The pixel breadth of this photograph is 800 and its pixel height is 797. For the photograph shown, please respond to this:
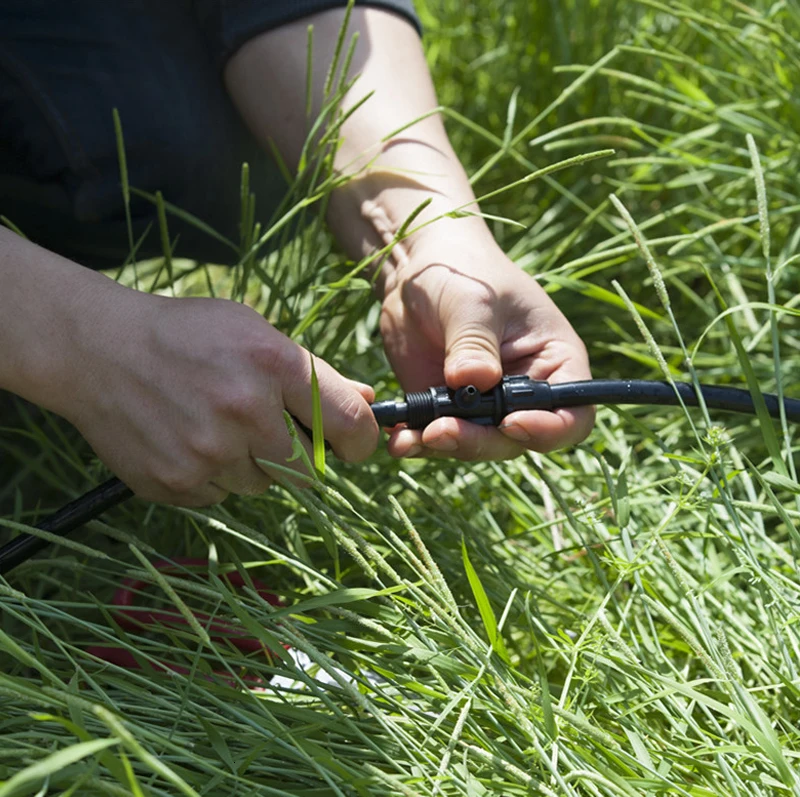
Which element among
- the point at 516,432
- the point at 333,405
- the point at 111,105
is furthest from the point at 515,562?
the point at 111,105

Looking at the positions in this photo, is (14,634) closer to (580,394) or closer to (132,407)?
(132,407)

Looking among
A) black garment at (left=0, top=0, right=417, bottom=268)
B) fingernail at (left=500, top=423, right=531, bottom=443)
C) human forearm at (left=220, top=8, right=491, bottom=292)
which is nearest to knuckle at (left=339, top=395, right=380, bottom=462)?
fingernail at (left=500, top=423, right=531, bottom=443)

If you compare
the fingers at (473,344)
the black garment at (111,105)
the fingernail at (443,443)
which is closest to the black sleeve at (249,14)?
the black garment at (111,105)

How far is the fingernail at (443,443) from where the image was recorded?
2.48ft

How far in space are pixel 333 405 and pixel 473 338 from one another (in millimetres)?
139

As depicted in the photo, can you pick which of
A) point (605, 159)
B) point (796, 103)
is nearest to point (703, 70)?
point (796, 103)

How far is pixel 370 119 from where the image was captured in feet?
3.10

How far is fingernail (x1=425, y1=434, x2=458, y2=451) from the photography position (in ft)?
2.48

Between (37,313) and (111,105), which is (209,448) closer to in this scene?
(37,313)

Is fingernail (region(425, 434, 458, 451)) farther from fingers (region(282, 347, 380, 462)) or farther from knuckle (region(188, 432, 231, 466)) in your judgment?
knuckle (region(188, 432, 231, 466))

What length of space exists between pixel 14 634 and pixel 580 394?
1.83 ft

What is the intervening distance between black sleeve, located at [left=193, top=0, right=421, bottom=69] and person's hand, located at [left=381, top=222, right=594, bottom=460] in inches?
11.5

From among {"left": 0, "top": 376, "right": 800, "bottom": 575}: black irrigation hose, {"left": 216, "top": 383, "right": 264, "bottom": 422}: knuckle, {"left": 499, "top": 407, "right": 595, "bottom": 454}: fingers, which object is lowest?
{"left": 499, "top": 407, "right": 595, "bottom": 454}: fingers

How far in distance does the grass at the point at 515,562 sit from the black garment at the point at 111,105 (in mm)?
117
